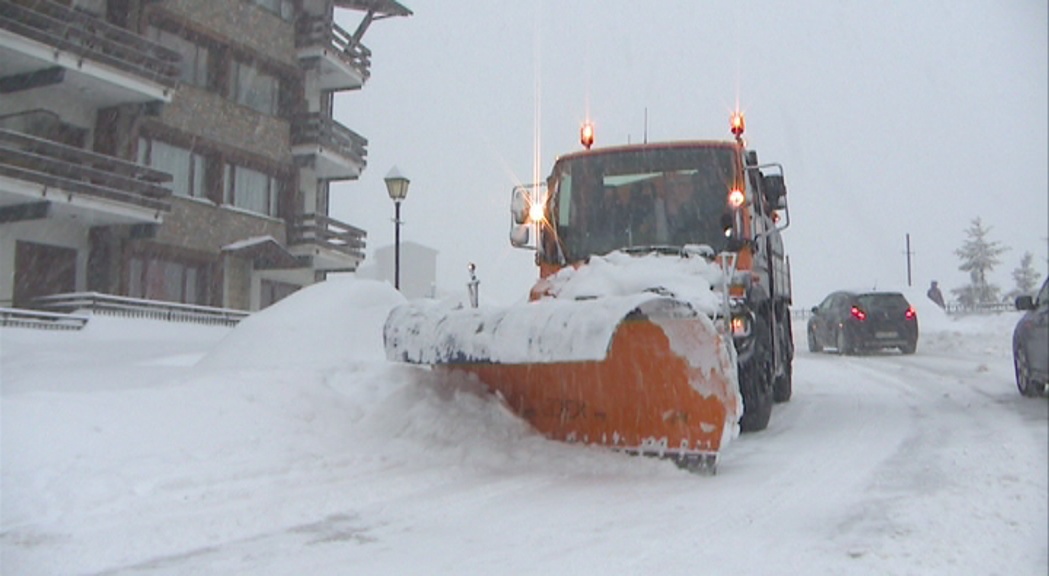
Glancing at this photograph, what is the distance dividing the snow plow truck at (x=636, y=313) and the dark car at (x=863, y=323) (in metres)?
1.94

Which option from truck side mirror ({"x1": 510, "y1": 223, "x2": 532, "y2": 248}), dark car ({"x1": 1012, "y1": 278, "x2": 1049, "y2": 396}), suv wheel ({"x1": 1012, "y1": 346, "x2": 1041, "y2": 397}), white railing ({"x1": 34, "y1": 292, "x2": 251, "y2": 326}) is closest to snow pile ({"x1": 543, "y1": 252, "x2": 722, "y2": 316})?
truck side mirror ({"x1": 510, "y1": 223, "x2": 532, "y2": 248})

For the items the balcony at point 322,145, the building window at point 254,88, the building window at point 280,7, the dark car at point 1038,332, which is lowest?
the dark car at point 1038,332

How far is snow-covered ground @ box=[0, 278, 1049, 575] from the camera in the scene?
3398 millimetres

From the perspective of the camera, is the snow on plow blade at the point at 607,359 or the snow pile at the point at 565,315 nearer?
the snow pile at the point at 565,315

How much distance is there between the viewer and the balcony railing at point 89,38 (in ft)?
51.0

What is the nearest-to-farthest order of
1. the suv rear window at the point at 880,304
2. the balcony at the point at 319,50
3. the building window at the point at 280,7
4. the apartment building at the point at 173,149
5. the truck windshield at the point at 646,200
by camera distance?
the truck windshield at the point at 646,200 → the suv rear window at the point at 880,304 → the apartment building at the point at 173,149 → the balcony at the point at 319,50 → the building window at the point at 280,7

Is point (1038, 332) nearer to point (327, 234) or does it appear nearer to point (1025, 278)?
point (1025, 278)

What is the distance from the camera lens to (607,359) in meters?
Answer: 5.46

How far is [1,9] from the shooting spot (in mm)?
14852

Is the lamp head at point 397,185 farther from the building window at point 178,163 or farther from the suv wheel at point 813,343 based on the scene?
the suv wheel at point 813,343

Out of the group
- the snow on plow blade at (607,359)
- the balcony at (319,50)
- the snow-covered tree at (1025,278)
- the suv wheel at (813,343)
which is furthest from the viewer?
the suv wheel at (813,343)

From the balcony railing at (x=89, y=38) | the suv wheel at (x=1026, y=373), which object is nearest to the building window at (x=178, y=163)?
the balcony railing at (x=89, y=38)

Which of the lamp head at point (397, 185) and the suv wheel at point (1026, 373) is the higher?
the lamp head at point (397, 185)

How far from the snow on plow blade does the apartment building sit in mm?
9046
